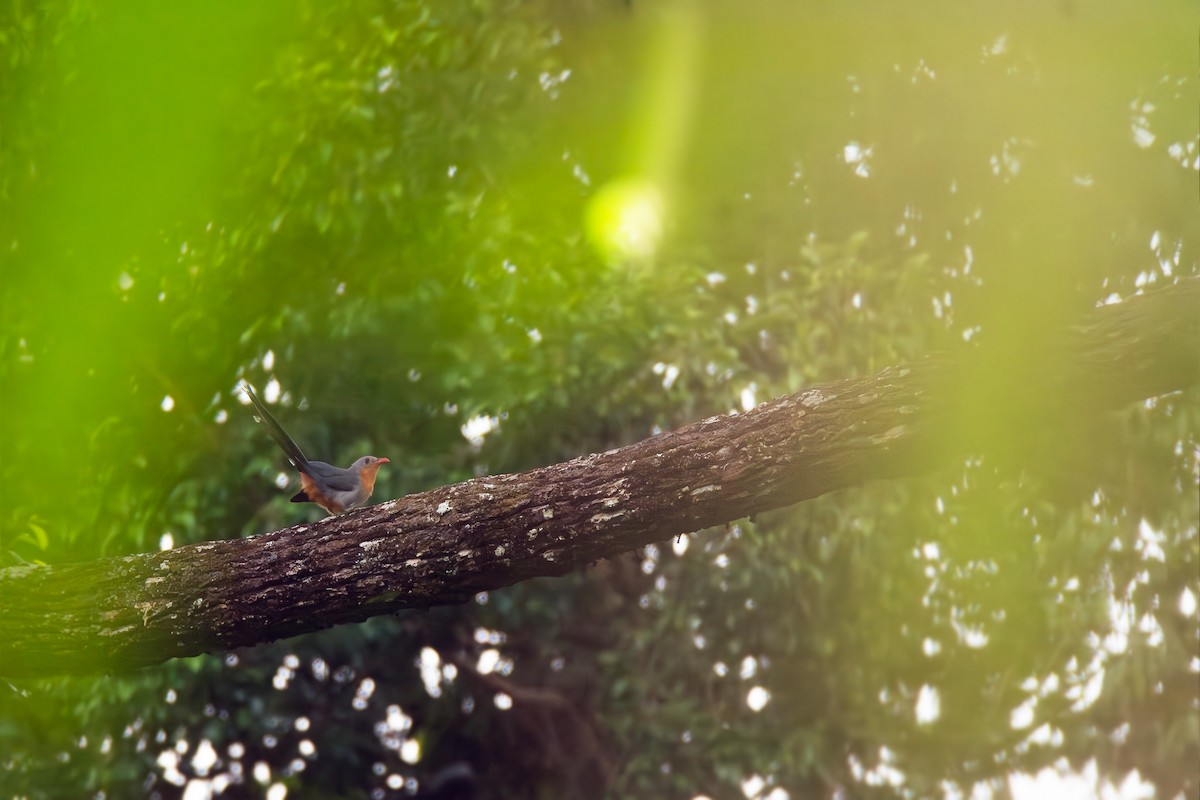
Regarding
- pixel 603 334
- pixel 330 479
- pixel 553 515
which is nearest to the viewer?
pixel 553 515

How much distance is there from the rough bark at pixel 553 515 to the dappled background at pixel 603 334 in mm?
3065

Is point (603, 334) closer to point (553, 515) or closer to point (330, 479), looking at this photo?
point (330, 479)

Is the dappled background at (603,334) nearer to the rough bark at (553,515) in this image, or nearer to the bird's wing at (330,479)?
the bird's wing at (330,479)

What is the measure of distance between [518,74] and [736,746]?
Result: 17.8 ft

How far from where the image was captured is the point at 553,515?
4035mm

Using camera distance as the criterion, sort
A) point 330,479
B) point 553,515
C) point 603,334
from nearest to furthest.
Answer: point 553,515
point 330,479
point 603,334

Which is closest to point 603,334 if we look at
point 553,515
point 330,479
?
point 330,479

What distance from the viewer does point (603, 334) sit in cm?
803

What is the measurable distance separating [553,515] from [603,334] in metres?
4.10

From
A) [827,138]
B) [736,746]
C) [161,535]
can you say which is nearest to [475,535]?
[161,535]

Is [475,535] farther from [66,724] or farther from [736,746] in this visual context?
[66,724]

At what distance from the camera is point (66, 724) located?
8344mm

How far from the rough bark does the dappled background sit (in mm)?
3065

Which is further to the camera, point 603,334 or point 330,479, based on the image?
point 603,334
